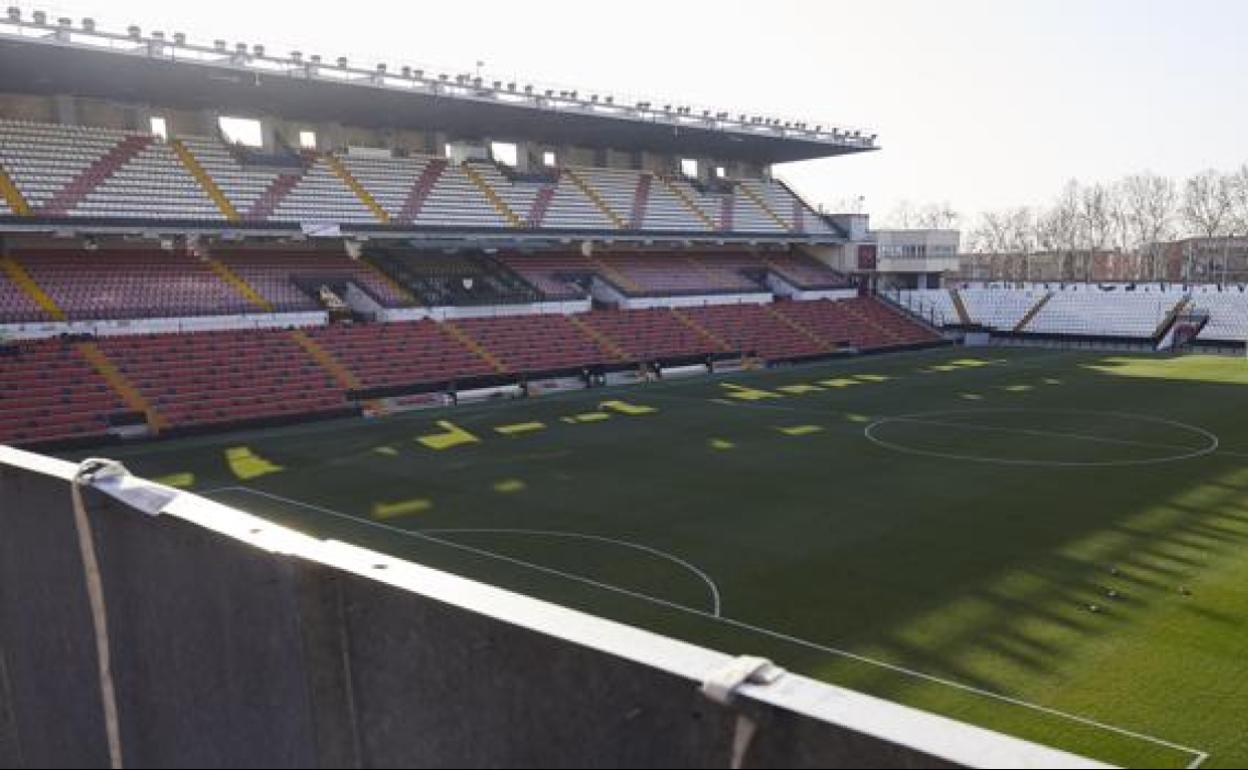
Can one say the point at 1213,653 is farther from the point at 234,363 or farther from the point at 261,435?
the point at 234,363

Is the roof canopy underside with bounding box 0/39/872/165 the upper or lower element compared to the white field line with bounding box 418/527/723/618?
upper

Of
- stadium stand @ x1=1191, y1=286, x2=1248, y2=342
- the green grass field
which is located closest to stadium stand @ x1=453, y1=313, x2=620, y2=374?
the green grass field

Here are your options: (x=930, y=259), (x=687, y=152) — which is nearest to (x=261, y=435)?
(x=687, y=152)

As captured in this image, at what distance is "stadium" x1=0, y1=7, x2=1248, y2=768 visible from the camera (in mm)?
2939

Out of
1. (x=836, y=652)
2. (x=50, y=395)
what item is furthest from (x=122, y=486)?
(x=50, y=395)

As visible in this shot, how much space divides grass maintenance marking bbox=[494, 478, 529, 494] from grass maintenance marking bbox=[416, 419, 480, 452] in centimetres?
525

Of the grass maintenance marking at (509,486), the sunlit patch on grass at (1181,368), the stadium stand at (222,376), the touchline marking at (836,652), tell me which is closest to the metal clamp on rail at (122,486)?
the touchline marking at (836,652)

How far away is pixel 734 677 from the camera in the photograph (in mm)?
2277

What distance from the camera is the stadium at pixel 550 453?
2939 millimetres

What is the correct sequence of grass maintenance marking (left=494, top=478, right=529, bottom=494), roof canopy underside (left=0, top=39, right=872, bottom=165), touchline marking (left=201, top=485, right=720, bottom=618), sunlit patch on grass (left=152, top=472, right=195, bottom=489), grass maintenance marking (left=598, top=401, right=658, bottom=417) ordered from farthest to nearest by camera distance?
1. roof canopy underside (left=0, top=39, right=872, bottom=165)
2. grass maintenance marking (left=598, top=401, right=658, bottom=417)
3. sunlit patch on grass (left=152, top=472, right=195, bottom=489)
4. grass maintenance marking (left=494, top=478, right=529, bottom=494)
5. touchline marking (left=201, top=485, right=720, bottom=618)

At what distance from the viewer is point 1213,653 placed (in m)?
12.5

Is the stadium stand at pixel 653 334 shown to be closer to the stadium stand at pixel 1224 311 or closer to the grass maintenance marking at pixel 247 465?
the grass maintenance marking at pixel 247 465

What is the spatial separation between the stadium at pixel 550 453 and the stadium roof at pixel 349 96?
0.34 m

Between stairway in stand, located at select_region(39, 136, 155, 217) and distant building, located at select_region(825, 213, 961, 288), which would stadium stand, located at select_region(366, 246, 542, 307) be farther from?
distant building, located at select_region(825, 213, 961, 288)
